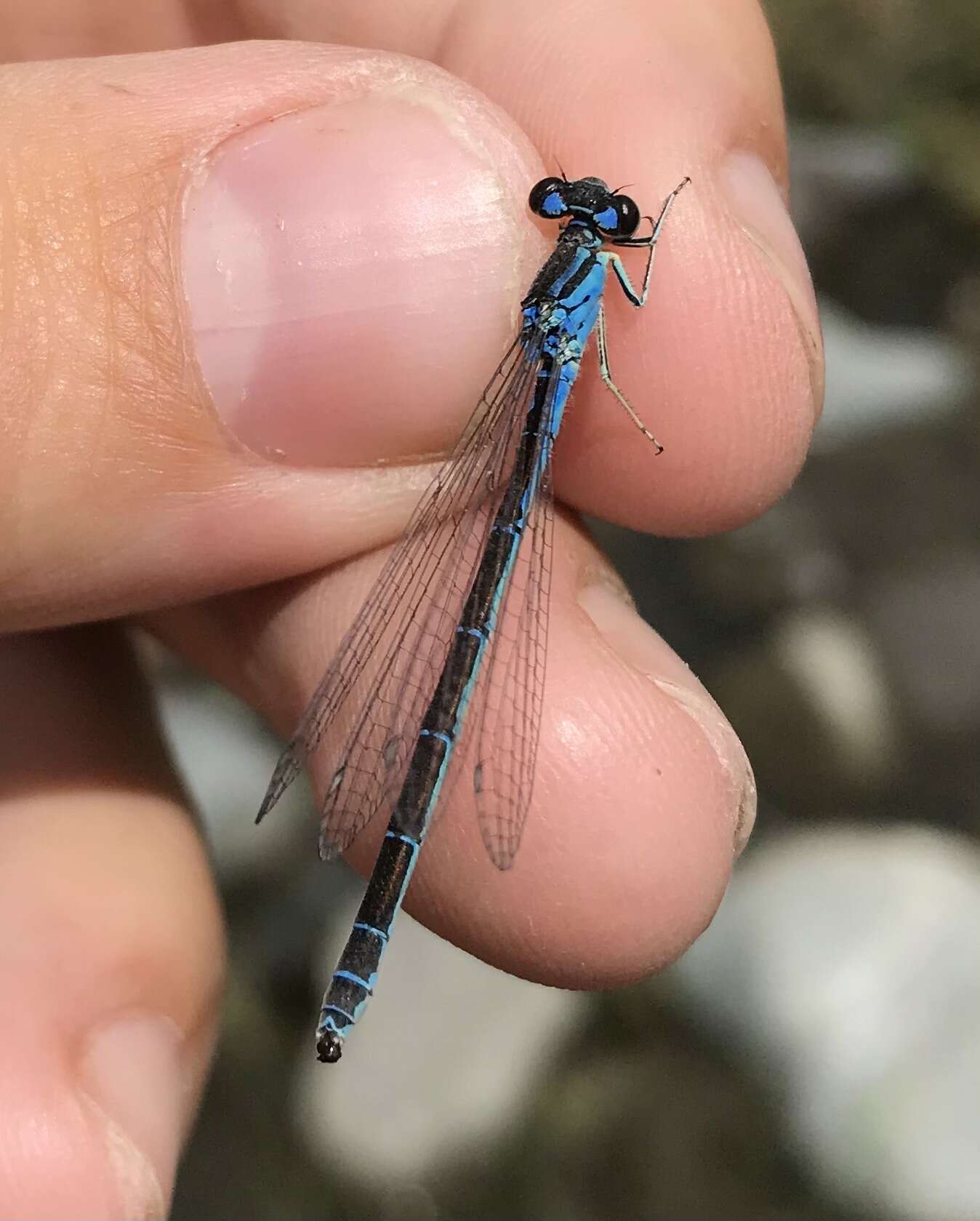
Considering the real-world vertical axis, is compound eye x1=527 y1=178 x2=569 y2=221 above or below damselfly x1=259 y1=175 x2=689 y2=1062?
above

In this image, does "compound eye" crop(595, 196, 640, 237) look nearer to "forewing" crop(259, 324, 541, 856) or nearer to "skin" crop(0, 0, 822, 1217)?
"skin" crop(0, 0, 822, 1217)

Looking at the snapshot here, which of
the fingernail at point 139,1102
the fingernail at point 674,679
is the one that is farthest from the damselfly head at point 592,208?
the fingernail at point 139,1102

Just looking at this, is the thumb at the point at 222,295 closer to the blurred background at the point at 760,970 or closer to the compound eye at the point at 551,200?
the compound eye at the point at 551,200

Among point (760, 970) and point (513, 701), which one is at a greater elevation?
point (513, 701)

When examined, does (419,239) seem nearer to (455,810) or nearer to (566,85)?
(566,85)

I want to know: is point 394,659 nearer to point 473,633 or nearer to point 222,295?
point 473,633

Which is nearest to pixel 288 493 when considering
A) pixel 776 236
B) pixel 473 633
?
pixel 473 633

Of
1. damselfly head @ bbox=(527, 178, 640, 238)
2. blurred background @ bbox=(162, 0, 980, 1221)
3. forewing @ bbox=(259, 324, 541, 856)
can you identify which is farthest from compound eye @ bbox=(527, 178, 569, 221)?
blurred background @ bbox=(162, 0, 980, 1221)

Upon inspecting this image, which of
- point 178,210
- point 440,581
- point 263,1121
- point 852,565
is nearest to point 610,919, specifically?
point 440,581
